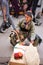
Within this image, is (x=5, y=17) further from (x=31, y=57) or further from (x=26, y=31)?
(x=31, y=57)

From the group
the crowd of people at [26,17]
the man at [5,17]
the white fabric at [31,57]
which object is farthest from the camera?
the man at [5,17]

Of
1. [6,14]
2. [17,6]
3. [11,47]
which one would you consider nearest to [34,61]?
[11,47]

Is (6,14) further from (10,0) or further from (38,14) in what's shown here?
(38,14)

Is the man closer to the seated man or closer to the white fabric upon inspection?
the seated man

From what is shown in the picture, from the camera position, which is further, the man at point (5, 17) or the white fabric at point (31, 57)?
the man at point (5, 17)

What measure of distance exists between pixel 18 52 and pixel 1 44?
51.5 inches

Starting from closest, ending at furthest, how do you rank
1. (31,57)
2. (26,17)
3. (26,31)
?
(31,57)
(26,17)
(26,31)

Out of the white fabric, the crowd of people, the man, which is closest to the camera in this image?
the white fabric

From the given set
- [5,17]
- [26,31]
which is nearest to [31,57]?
[26,31]

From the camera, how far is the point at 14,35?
3.70m

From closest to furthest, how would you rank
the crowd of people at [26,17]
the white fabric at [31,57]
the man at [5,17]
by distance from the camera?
the white fabric at [31,57] → the crowd of people at [26,17] → the man at [5,17]

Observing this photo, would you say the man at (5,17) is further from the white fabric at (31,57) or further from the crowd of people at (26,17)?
the white fabric at (31,57)

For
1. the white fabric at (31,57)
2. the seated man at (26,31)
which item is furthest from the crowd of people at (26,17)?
the white fabric at (31,57)

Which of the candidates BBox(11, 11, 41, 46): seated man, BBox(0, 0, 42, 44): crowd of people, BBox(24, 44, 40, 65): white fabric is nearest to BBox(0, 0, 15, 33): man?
BBox(0, 0, 42, 44): crowd of people
